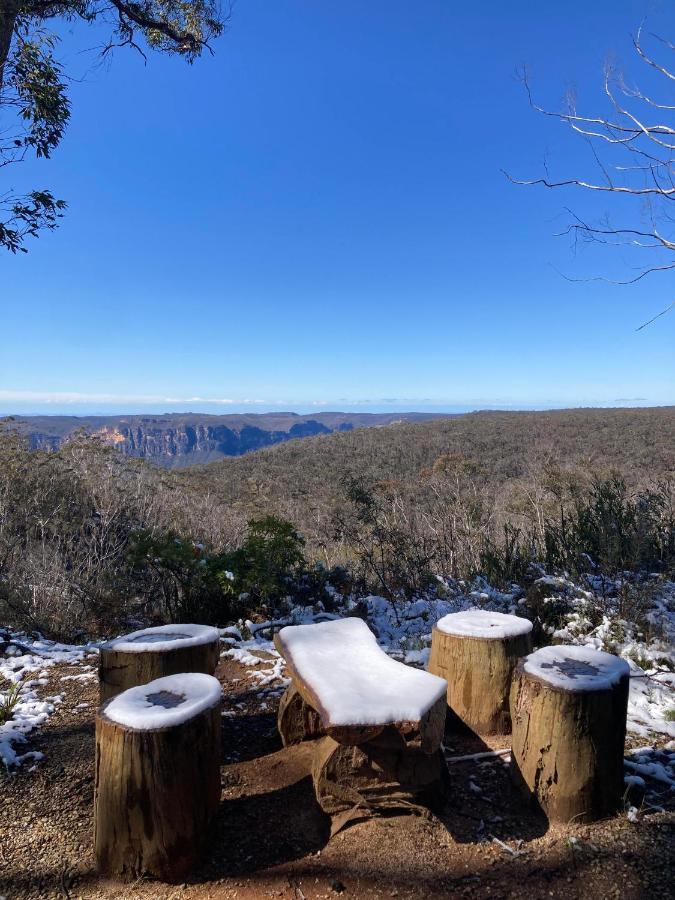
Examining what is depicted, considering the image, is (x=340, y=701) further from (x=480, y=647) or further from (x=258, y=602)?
(x=258, y=602)

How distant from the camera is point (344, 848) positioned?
227cm

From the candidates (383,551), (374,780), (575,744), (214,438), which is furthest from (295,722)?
(214,438)

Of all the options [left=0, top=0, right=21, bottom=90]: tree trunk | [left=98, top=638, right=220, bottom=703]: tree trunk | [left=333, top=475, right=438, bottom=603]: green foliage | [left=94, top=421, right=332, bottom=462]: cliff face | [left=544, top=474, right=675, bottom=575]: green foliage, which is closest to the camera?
[left=98, top=638, right=220, bottom=703]: tree trunk

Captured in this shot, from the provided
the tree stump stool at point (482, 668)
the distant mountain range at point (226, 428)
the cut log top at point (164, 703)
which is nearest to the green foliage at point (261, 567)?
the tree stump stool at point (482, 668)

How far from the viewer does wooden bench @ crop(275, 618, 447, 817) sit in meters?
2.23

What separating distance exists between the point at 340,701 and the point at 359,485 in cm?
488

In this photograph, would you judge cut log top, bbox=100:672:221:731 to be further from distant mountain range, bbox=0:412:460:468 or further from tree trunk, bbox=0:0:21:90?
distant mountain range, bbox=0:412:460:468

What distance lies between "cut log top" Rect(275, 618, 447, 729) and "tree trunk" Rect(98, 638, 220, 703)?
20.9 inches

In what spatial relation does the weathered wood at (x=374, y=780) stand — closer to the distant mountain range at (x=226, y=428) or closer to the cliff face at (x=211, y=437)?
the distant mountain range at (x=226, y=428)

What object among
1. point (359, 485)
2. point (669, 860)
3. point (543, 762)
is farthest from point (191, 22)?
point (669, 860)

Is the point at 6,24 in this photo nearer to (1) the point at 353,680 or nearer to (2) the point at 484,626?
(1) the point at 353,680

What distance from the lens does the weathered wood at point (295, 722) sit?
122 inches

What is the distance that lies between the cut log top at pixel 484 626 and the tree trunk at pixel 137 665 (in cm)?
151

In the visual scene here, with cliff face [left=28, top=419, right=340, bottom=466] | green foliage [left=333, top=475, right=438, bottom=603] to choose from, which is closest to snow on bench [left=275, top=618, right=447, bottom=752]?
green foliage [left=333, top=475, right=438, bottom=603]
